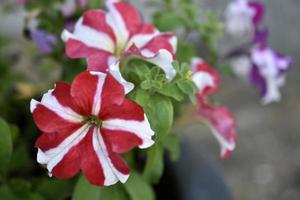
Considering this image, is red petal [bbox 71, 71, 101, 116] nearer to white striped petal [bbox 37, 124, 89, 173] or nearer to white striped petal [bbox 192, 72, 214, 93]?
white striped petal [bbox 37, 124, 89, 173]

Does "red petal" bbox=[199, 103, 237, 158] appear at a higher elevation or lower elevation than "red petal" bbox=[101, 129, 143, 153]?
lower

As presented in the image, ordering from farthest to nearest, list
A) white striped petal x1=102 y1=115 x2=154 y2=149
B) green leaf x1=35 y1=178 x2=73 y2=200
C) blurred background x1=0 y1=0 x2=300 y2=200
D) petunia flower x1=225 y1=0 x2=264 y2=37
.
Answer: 1. blurred background x1=0 y1=0 x2=300 y2=200
2. petunia flower x1=225 y1=0 x2=264 y2=37
3. green leaf x1=35 y1=178 x2=73 y2=200
4. white striped petal x1=102 y1=115 x2=154 y2=149

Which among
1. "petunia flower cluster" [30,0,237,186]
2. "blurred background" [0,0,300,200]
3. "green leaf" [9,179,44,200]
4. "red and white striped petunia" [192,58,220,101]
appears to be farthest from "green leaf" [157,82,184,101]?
"blurred background" [0,0,300,200]

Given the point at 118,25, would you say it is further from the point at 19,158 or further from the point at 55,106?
the point at 19,158

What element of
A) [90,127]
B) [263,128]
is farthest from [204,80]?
→ [263,128]

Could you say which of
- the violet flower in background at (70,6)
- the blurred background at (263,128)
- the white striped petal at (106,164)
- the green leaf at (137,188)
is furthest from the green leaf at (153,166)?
the blurred background at (263,128)

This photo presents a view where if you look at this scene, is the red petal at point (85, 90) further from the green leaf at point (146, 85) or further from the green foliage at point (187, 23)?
the green foliage at point (187, 23)
